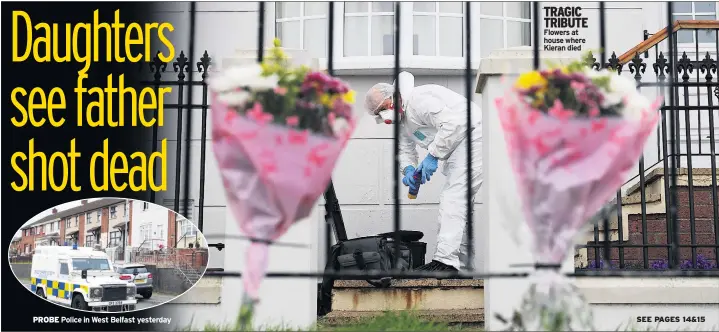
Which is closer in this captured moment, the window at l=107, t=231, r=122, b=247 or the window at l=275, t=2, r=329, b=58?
the window at l=107, t=231, r=122, b=247

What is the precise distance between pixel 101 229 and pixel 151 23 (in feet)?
2.90

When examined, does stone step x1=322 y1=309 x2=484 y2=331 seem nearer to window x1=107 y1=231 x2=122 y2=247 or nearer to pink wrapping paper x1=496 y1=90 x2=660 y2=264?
window x1=107 y1=231 x2=122 y2=247

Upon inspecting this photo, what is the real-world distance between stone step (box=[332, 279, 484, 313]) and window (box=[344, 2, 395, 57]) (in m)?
3.07

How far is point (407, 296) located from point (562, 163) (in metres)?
1.90

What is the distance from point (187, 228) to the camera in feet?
10.5

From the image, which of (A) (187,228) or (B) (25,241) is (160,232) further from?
(B) (25,241)

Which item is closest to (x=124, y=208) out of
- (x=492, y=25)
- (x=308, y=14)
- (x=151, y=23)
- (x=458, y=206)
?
(x=151, y=23)

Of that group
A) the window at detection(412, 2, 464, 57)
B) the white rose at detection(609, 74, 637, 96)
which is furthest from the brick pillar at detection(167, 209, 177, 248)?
the window at detection(412, 2, 464, 57)

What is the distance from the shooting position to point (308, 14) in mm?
6848

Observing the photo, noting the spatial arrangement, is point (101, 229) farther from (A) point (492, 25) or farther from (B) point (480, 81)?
(A) point (492, 25)

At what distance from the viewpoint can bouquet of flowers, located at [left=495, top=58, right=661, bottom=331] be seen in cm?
235

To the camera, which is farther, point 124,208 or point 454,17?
point 454,17

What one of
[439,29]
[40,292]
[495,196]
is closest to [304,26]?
[439,29]

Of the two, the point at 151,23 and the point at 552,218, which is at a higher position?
the point at 151,23
